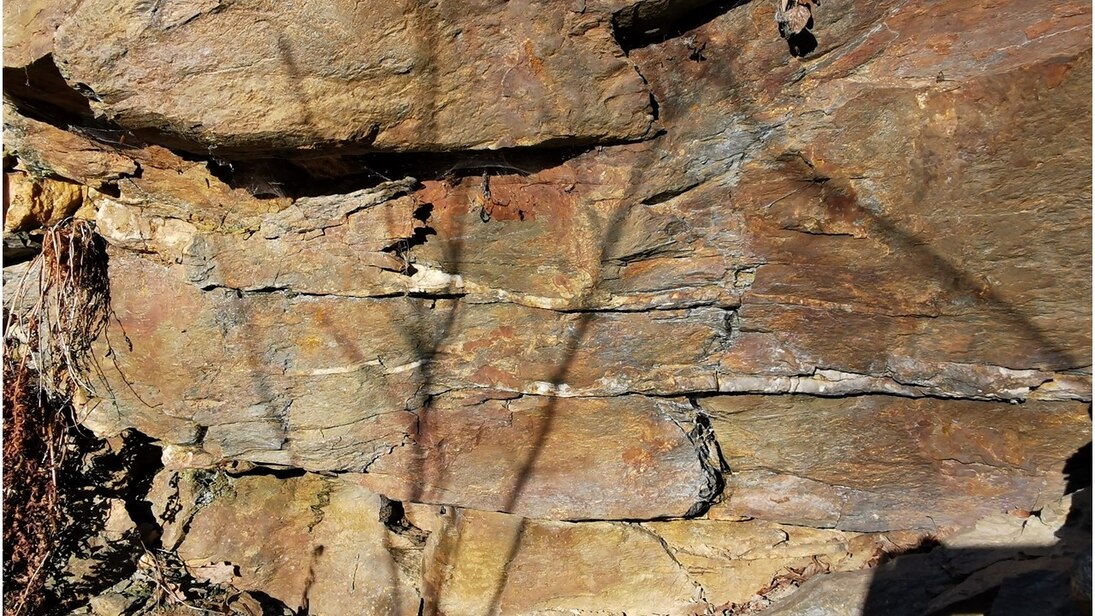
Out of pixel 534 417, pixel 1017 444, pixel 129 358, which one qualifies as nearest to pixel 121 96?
pixel 129 358

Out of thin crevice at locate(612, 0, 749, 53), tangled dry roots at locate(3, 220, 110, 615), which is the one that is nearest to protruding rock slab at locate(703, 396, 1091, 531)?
thin crevice at locate(612, 0, 749, 53)

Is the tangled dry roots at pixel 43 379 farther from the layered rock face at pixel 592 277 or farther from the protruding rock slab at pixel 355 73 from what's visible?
the protruding rock slab at pixel 355 73

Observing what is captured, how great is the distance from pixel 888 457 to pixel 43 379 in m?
4.48

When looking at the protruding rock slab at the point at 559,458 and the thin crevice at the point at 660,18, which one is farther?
the protruding rock slab at the point at 559,458

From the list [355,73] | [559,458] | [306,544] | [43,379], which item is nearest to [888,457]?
[559,458]

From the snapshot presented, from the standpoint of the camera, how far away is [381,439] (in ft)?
11.1

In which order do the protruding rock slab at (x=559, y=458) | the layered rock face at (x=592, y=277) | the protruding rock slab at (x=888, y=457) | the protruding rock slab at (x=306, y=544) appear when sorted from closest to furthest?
1. the layered rock face at (x=592, y=277)
2. the protruding rock slab at (x=888, y=457)
3. the protruding rock slab at (x=559, y=458)
4. the protruding rock slab at (x=306, y=544)

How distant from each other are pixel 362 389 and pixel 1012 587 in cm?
301

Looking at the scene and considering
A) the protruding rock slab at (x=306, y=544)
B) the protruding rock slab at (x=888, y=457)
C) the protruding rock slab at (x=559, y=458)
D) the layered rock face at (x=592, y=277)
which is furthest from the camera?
the protruding rock slab at (x=306, y=544)

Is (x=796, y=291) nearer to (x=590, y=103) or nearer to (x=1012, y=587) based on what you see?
(x=590, y=103)

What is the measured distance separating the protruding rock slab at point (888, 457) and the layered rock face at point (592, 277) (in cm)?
2

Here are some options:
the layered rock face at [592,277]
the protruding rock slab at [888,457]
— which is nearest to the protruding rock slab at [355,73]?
the layered rock face at [592,277]

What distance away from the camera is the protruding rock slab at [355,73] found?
2.28 m

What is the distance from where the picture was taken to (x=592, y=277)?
2.87m
